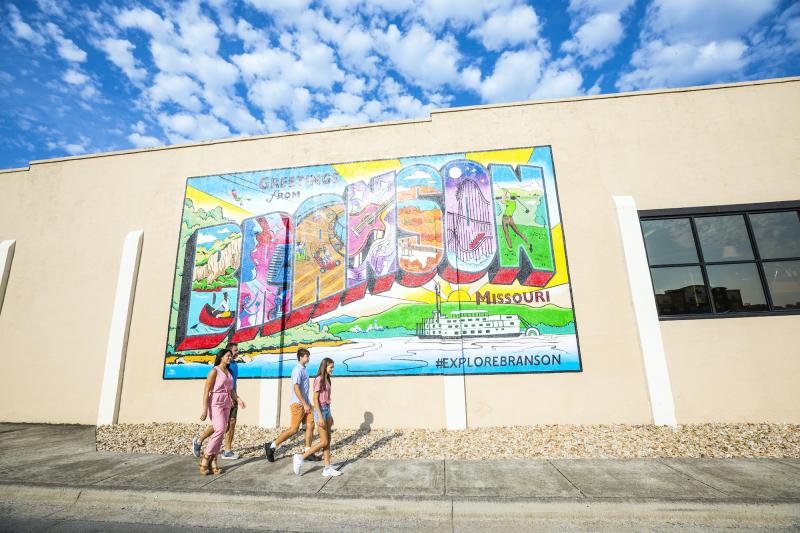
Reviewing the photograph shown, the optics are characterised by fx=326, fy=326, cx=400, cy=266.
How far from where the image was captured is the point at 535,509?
12.2 ft

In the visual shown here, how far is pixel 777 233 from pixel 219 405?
12.0 metres

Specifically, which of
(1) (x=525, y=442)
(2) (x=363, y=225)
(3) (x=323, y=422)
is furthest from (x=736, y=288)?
(3) (x=323, y=422)

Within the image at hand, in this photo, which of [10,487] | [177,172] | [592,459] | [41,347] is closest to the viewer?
[10,487]

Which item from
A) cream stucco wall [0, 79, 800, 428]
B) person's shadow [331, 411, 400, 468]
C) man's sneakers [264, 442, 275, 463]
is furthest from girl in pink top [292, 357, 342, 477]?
cream stucco wall [0, 79, 800, 428]

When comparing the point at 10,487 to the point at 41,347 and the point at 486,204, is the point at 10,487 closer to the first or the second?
the point at 41,347

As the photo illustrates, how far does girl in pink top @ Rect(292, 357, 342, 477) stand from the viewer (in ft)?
15.5

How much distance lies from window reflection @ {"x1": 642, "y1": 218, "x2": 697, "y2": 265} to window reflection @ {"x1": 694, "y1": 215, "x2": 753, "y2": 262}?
0.78 feet

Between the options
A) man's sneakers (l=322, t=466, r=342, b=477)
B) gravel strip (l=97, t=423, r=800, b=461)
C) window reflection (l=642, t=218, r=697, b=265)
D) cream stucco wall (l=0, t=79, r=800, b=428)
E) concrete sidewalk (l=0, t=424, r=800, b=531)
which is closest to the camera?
concrete sidewalk (l=0, t=424, r=800, b=531)

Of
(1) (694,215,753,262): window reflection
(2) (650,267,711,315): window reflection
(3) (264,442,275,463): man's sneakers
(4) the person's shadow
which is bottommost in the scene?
(4) the person's shadow

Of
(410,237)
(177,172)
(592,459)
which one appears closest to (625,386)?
(592,459)

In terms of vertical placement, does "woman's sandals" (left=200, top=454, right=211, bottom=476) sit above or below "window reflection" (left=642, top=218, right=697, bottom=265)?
below

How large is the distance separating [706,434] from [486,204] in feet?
20.3

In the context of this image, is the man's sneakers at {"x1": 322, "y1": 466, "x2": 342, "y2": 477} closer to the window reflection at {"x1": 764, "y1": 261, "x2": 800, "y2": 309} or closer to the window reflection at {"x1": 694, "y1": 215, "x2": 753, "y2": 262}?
the window reflection at {"x1": 694, "y1": 215, "x2": 753, "y2": 262}

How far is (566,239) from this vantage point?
7.67 m
